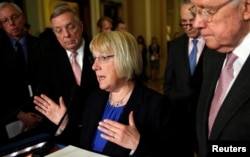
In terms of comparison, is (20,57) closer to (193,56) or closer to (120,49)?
(120,49)

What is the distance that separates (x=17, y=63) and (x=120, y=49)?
3.81 ft

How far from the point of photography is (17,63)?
2.42 metres

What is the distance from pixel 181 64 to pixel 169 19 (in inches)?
416

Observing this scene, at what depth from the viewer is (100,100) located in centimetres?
176

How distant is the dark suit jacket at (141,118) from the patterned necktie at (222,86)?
0.33 metres

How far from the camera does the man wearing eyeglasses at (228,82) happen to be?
104 centimetres

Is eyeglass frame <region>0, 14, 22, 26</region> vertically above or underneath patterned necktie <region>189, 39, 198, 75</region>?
above

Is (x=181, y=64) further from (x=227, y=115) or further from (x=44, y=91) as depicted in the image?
(x=227, y=115)

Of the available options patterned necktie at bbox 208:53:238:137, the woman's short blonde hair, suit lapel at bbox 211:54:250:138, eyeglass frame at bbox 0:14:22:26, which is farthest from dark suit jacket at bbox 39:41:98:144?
suit lapel at bbox 211:54:250:138

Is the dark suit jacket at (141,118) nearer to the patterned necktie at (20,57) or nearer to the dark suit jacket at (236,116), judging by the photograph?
the dark suit jacket at (236,116)

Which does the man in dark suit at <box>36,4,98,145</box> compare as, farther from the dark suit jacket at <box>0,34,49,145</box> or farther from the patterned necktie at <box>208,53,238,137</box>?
the patterned necktie at <box>208,53,238,137</box>

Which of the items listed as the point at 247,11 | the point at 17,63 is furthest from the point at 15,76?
the point at 247,11

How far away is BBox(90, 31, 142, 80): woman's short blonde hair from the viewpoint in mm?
1636

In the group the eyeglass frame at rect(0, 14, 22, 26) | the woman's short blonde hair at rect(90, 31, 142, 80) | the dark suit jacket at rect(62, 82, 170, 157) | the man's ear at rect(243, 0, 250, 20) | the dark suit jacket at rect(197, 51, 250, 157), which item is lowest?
the dark suit jacket at rect(62, 82, 170, 157)
